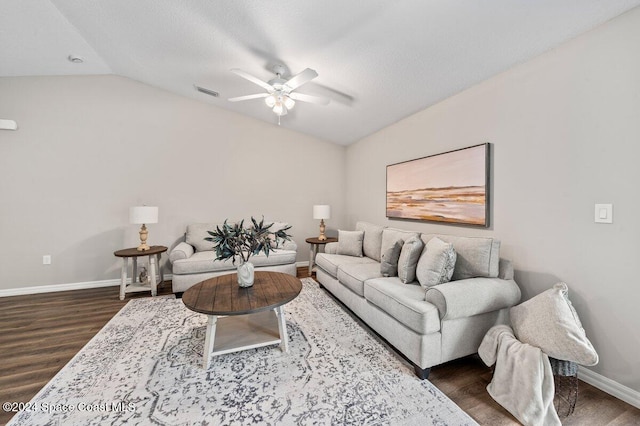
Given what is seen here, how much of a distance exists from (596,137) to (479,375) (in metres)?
1.82

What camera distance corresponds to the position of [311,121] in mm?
4211

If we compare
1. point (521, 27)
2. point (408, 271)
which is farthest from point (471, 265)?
point (521, 27)

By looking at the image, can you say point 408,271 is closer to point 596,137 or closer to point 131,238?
point 596,137

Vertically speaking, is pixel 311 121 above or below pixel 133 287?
above

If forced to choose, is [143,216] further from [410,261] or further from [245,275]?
[410,261]

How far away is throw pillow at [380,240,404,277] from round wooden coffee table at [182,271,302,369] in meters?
0.91

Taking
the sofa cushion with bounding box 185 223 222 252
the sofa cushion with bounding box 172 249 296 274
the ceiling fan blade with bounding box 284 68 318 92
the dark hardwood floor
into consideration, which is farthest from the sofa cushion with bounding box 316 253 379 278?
the ceiling fan blade with bounding box 284 68 318 92

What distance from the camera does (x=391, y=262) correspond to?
2619 millimetres

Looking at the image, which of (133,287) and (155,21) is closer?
(155,21)

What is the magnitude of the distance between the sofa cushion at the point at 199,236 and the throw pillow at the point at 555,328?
12.3 feet

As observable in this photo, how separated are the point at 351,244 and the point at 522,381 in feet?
7.49

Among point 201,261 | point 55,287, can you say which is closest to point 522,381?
point 201,261

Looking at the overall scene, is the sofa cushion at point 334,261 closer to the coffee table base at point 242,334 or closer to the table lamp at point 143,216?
the coffee table base at point 242,334

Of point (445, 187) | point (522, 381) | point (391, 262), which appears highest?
point (445, 187)
